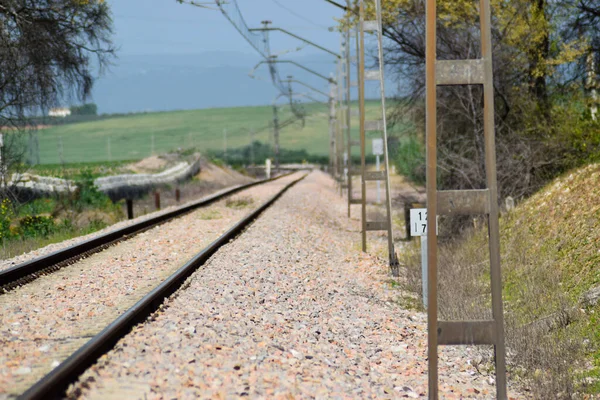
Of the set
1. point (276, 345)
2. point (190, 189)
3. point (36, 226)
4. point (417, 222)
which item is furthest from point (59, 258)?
point (190, 189)

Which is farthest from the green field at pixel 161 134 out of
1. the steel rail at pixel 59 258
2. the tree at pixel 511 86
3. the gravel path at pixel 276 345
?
the gravel path at pixel 276 345

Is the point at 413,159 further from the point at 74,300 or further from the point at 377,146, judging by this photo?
the point at 74,300

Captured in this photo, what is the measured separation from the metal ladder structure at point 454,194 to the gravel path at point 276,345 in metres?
0.62

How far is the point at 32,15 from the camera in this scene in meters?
17.1

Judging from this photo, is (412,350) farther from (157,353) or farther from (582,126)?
(582,126)

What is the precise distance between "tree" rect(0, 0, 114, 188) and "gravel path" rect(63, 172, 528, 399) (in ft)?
24.2

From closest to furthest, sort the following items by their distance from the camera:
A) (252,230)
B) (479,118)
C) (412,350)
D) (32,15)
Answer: (412,350) < (32,15) < (252,230) < (479,118)

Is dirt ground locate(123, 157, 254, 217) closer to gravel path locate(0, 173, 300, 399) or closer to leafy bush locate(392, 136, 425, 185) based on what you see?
leafy bush locate(392, 136, 425, 185)

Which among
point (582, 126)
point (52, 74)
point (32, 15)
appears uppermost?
point (32, 15)

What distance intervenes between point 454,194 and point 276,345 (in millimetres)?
2236

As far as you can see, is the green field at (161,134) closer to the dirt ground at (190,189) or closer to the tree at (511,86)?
the dirt ground at (190,189)

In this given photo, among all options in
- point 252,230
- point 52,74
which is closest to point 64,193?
point 52,74

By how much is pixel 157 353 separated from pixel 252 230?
11558 millimetres

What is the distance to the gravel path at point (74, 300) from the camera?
21.7 ft
